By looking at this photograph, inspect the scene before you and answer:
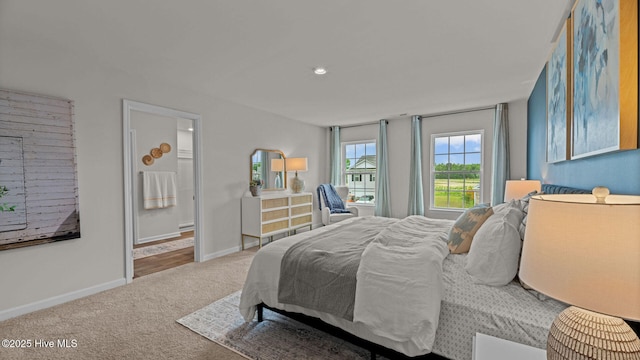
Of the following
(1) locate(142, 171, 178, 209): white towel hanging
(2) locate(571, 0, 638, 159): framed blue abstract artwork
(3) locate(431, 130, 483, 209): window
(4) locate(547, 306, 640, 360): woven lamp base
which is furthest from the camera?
(1) locate(142, 171, 178, 209): white towel hanging

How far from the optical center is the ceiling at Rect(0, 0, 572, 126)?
1.95 meters

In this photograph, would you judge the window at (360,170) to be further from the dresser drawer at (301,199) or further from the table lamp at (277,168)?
the table lamp at (277,168)

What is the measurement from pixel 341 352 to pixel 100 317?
2.10 meters

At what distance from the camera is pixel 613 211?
25.4 inches

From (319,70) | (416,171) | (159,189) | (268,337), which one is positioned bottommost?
(268,337)

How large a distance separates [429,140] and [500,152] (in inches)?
47.5

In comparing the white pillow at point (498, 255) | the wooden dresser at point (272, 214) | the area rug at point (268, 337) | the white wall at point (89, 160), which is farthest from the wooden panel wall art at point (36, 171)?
the white pillow at point (498, 255)

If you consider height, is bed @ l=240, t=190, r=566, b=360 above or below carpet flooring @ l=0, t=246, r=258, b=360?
above

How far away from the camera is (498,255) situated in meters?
1.63

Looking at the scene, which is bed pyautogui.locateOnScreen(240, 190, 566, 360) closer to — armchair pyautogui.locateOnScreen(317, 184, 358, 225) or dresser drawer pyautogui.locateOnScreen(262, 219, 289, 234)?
dresser drawer pyautogui.locateOnScreen(262, 219, 289, 234)

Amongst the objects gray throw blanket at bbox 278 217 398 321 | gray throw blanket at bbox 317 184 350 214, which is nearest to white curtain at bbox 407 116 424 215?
gray throw blanket at bbox 317 184 350 214

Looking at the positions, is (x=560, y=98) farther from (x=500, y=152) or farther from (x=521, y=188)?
(x=500, y=152)

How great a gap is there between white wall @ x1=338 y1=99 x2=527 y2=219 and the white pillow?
3438 mm

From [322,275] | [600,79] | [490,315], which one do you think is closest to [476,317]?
[490,315]
